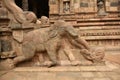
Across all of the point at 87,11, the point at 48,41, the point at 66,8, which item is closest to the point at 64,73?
the point at 48,41

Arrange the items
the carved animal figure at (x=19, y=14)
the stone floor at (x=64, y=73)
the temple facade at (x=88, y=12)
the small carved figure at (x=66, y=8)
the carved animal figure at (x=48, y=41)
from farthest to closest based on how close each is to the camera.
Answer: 1. the small carved figure at (x=66, y=8)
2. the temple facade at (x=88, y=12)
3. the carved animal figure at (x=19, y=14)
4. the carved animal figure at (x=48, y=41)
5. the stone floor at (x=64, y=73)

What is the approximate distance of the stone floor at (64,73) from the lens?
5410 millimetres

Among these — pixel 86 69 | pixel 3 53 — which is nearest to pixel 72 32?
pixel 86 69

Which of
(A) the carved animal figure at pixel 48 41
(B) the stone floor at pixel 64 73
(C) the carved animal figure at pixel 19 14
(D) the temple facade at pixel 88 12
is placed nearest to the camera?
(B) the stone floor at pixel 64 73

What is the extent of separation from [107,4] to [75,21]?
309 centimetres

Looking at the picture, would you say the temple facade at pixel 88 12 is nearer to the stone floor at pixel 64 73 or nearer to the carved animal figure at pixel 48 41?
the carved animal figure at pixel 48 41

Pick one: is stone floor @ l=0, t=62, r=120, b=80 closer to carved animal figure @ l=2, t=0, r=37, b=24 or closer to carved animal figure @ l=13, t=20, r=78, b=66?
carved animal figure @ l=13, t=20, r=78, b=66

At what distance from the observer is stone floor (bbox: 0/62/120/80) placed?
541 centimetres

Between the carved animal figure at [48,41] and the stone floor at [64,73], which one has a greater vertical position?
the carved animal figure at [48,41]

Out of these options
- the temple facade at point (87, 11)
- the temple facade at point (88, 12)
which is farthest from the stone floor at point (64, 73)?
the temple facade at point (87, 11)

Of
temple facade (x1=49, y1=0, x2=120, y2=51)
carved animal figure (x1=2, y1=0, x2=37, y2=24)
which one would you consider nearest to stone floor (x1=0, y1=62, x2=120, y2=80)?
carved animal figure (x1=2, y1=0, x2=37, y2=24)

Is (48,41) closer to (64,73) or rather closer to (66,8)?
(64,73)

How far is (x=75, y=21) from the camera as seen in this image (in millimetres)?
14117

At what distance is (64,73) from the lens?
568 cm
